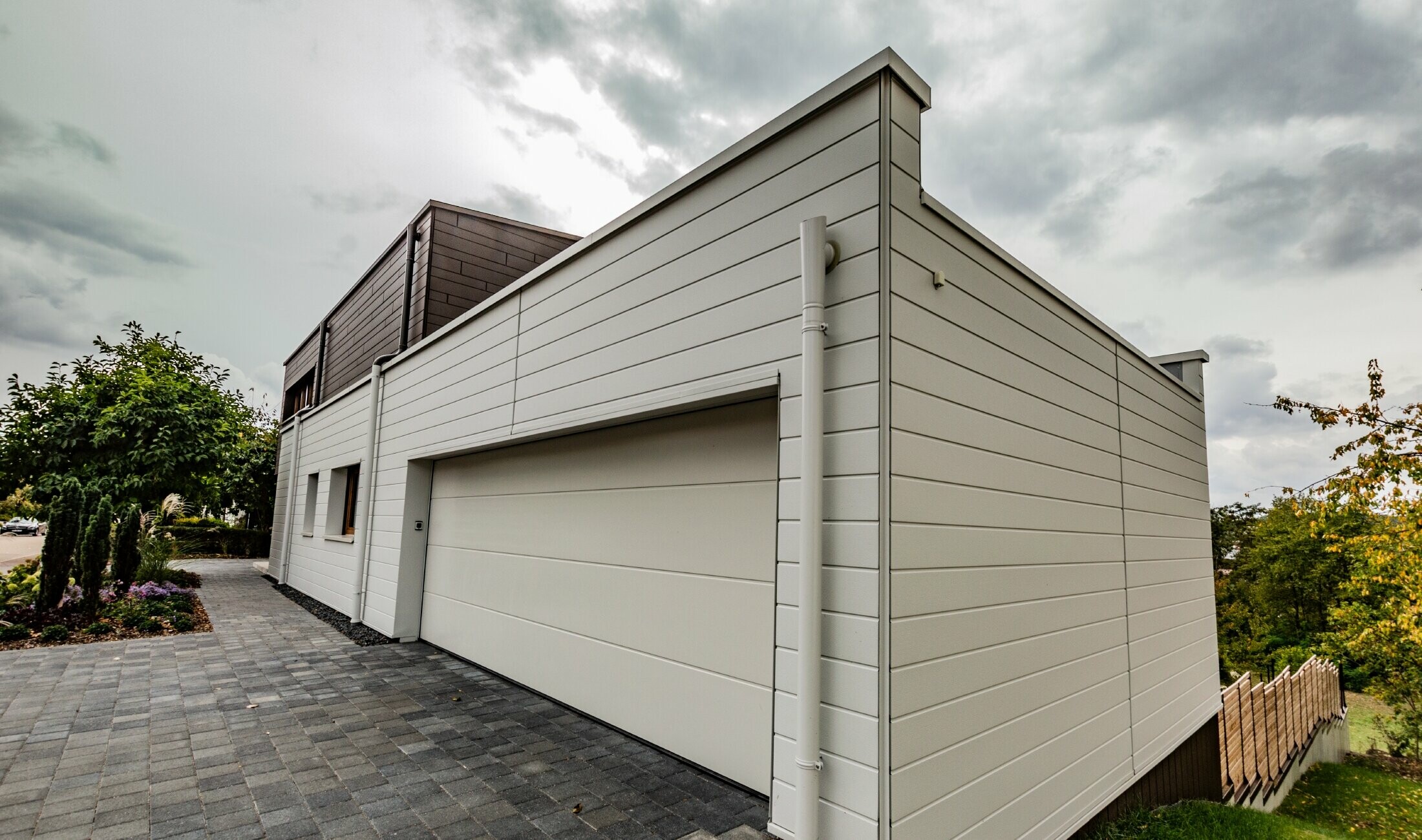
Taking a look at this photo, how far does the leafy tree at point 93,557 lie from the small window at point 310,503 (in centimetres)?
286

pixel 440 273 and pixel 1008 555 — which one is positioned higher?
pixel 440 273

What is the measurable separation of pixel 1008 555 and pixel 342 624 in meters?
7.07

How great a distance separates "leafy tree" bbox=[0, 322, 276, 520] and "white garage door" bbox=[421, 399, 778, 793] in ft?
28.4

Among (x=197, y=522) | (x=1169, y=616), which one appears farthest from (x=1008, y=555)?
(x=197, y=522)

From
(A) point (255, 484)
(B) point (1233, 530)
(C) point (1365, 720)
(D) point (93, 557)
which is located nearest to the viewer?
(D) point (93, 557)

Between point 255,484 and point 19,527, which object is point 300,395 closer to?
point 255,484

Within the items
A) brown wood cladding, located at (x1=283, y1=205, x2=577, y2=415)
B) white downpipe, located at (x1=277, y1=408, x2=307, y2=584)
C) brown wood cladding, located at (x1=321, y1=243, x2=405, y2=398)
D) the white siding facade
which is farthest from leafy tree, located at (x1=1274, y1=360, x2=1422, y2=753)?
white downpipe, located at (x1=277, y1=408, x2=307, y2=584)

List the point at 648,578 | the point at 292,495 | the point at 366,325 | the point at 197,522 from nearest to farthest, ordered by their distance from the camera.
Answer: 1. the point at 648,578
2. the point at 366,325
3. the point at 292,495
4. the point at 197,522

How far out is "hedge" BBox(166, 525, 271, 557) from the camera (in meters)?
16.8

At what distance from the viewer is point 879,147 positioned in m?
2.18

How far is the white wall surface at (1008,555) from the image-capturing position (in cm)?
209

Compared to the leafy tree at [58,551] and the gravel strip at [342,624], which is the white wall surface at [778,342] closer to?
the gravel strip at [342,624]

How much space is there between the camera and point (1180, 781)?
436cm

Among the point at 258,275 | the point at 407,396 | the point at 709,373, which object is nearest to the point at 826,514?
the point at 709,373
